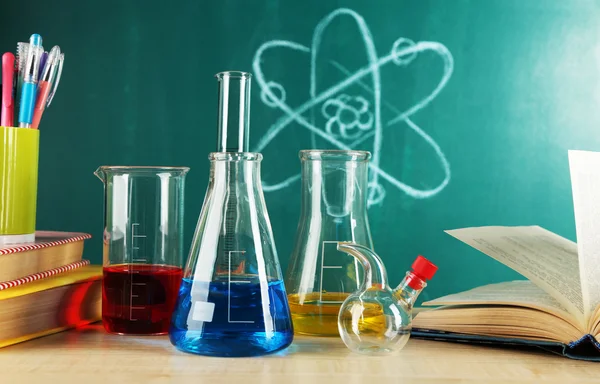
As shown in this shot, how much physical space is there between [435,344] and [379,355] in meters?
0.11

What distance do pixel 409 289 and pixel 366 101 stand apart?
1.15 meters

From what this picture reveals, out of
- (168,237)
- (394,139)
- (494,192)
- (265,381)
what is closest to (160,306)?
(168,237)

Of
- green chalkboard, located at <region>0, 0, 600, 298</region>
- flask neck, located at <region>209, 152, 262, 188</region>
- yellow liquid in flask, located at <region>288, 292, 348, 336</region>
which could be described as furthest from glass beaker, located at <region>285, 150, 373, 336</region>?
green chalkboard, located at <region>0, 0, 600, 298</region>

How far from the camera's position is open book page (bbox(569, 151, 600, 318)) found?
0.74 metres

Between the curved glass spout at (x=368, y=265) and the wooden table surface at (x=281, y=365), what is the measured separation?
0.08 metres

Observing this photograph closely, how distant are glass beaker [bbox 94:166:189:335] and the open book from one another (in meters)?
0.33

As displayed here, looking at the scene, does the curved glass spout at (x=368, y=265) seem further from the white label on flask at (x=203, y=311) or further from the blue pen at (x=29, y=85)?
the blue pen at (x=29, y=85)

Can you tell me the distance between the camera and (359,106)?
185 centimetres

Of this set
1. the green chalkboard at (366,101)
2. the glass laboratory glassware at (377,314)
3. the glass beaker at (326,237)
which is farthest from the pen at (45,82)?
the green chalkboard at (366,101)

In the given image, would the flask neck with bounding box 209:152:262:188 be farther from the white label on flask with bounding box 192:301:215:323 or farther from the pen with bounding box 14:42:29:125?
the pen with bounding box 14:42:29:125

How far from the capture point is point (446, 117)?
1.87 meters

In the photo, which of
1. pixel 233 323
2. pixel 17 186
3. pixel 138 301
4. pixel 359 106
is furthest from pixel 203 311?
pixel 359 106

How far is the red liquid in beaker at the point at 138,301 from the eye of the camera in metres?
0.83

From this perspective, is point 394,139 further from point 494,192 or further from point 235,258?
point 235,258
